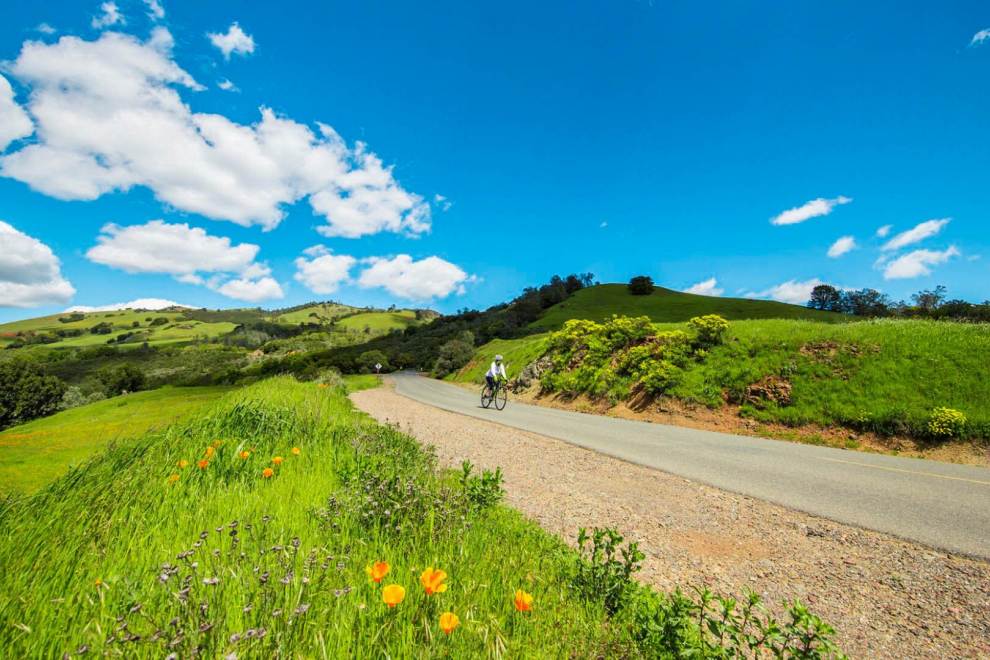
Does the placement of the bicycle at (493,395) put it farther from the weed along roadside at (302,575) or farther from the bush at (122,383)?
the bush at (122,383)

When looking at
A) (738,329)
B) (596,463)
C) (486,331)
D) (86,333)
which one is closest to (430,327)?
(486,331)

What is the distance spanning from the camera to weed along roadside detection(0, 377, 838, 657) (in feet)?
5.98

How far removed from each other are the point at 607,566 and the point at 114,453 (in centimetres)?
518

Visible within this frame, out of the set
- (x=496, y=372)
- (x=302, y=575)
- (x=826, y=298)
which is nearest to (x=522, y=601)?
(x=302, y=575)

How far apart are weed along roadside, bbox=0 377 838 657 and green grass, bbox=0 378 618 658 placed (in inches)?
0.5

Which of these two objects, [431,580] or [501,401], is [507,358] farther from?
[431,580]

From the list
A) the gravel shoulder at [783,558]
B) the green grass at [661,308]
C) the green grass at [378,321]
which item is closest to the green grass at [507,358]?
the green grass at [661,308]

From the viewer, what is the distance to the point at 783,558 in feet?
16.2

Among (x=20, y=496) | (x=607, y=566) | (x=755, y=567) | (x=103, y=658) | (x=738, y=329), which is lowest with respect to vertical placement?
(x=755, y=567)

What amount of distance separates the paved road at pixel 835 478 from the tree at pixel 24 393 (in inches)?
2476

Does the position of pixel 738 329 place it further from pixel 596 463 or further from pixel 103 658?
pixel 103 658

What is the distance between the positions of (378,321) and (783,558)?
17927 cm

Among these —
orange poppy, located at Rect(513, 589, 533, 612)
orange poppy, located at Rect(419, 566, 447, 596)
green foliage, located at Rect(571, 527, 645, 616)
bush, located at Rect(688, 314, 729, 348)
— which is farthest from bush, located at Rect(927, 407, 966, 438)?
orange poppy, located at Rect(419, 566, 447, 596)

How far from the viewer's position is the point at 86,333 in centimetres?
16562
